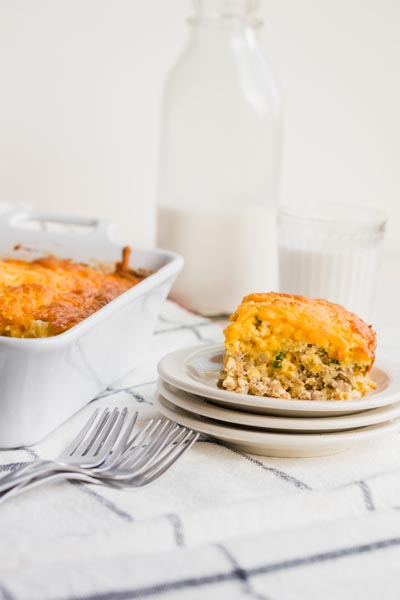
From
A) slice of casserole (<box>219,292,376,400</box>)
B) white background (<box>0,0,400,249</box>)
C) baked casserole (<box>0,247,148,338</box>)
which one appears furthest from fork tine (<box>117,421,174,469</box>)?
white background (<box>0,0,400,249</box>)

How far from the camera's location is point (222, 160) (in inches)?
96.9

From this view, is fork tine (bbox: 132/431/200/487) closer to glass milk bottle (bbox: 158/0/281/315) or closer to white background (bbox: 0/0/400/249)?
glass milk bottle (bbox: 158/0/281/315)

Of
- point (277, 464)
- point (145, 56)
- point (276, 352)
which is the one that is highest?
point (145, 56)

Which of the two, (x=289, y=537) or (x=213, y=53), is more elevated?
(x=213, y=53)

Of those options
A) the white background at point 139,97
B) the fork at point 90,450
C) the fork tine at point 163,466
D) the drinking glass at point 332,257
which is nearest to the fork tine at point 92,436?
the fork at point 90,450

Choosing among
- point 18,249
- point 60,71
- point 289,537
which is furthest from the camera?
point 60,71

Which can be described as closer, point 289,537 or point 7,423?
point 289,537

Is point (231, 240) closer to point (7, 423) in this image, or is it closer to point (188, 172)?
point (188, 172)

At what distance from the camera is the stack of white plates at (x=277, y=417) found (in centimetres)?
128

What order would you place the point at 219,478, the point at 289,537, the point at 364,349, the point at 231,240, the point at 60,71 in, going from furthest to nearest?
the point at 60,71, the point at 231,240, the point at 364,349, the point at 219,478, the point at 289,537

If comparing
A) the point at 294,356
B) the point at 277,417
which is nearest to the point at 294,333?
the point at 294,356

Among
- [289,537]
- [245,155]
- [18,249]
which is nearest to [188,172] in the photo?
[245,155]

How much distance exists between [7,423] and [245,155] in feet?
4.42

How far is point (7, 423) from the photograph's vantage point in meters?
1.31
